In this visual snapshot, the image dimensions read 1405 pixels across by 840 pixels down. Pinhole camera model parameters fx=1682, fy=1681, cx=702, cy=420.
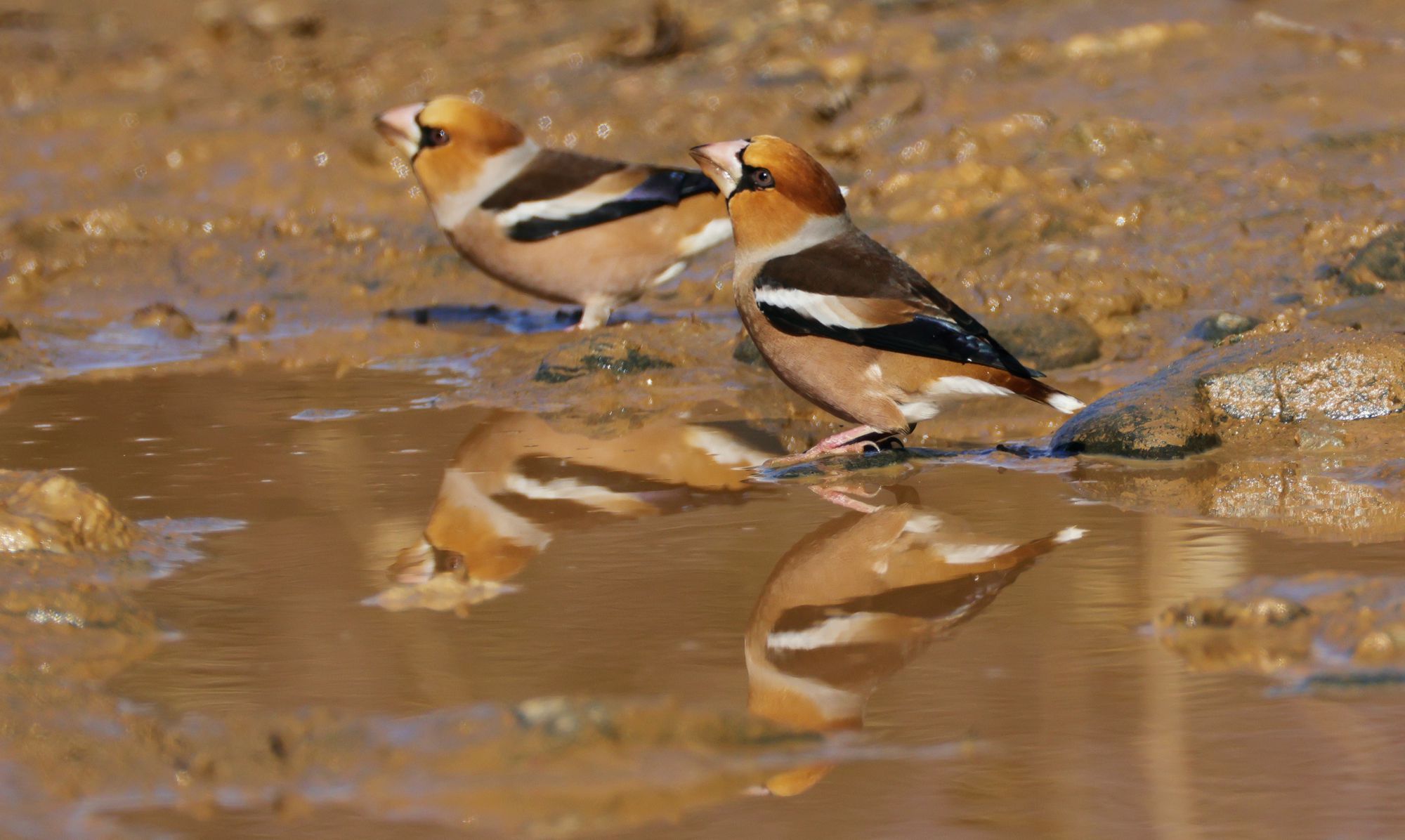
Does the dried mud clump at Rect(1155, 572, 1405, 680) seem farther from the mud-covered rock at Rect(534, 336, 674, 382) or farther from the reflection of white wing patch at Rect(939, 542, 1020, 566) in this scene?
the mud-covered rock at Rect(534, 336, 674, 382)

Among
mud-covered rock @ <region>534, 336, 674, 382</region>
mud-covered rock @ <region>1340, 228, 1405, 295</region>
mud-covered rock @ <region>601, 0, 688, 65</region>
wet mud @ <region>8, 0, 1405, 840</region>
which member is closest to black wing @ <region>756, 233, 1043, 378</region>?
wet mud @ <region>8, 0, 1405, 840</region>

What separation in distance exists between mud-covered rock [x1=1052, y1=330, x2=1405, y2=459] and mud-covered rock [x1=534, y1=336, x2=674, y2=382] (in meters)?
2.14

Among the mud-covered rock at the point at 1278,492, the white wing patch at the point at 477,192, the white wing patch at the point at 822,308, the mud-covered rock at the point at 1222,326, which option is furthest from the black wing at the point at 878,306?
the white wing patch at the point at 477,192

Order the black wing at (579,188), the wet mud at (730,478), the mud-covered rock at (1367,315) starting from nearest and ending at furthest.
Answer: the wet mud at (730,478) → the mud-covered rock at (1367,315) → the black wing at (579,188)

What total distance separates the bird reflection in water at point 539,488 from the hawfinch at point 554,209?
4.84 feet

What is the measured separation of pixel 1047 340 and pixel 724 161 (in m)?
1.77

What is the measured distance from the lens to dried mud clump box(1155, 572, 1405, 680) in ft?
11.3

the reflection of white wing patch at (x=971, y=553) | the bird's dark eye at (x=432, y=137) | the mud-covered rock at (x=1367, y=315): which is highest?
the bird's dark eye at (x=432, y=137)

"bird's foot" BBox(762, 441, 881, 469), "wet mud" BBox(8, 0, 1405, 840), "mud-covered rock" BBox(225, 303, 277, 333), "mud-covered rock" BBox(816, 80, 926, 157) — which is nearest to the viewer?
"wet mud" BBox(8, 0, 1405, 840)

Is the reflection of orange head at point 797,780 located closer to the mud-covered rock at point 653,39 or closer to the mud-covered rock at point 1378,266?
the mud-covered rock at point 1378,266

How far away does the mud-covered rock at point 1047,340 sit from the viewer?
6.94 m

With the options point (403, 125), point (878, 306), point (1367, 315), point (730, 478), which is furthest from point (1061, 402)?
point (403, 125)

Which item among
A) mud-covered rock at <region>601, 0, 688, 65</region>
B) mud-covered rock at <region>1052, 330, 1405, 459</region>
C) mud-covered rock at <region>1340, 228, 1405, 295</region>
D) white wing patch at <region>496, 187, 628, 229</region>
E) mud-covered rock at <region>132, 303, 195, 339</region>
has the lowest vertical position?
mud-covered rock at <region>132, 303, 195, 339</region>

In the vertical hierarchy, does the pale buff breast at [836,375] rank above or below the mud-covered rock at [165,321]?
above
